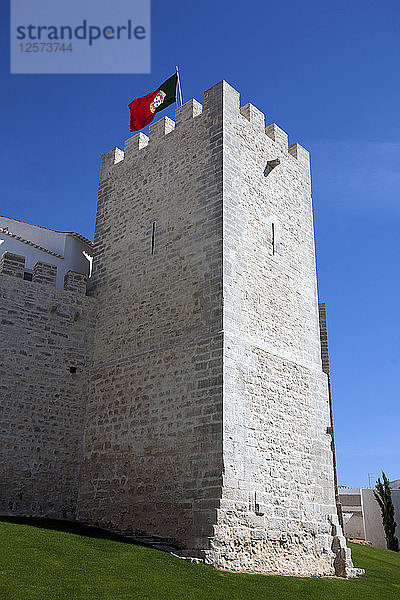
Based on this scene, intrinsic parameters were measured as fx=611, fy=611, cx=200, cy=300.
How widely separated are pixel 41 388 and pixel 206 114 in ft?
21.3

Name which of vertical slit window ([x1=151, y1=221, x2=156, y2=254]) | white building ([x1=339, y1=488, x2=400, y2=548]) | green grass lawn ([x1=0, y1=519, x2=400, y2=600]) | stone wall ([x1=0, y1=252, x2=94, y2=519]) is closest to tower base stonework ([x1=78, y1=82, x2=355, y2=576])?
vertical slit window ([x1=151, y1=221, x2=156, y2=254])

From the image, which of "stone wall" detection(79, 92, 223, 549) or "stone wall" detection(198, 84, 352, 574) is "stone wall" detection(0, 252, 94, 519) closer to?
"stone wall" detection(79, 92, 223, 549)

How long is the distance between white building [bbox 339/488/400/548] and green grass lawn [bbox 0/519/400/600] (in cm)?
1377

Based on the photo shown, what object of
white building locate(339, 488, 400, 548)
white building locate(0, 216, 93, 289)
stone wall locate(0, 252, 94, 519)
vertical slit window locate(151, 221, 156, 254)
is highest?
white building locate(0, 216, 93, 289)

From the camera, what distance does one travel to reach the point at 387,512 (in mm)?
22297

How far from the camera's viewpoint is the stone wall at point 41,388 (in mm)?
11469

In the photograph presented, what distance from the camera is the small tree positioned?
21641 mm

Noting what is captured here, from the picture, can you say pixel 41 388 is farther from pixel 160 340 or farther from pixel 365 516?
pixel 365 516

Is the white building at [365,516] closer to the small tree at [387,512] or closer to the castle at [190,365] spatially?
the small tree at [387,512]

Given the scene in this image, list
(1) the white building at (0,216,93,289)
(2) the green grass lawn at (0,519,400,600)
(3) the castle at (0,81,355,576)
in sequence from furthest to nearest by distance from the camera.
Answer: (1) the white building at (0,216,93,289)
(3) the castle at (0,81,355,576)
(2) the green grass lawn at (0,519,400,600)

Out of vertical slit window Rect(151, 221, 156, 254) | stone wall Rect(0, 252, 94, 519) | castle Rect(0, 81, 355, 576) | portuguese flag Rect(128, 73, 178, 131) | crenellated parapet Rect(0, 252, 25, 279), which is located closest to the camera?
castle Rect(0, 81, 355, 576)

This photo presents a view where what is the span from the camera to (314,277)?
44.5ft

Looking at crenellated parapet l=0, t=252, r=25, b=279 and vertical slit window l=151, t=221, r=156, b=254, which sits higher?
vertical slit window l=151, t=221, r=156, b=254

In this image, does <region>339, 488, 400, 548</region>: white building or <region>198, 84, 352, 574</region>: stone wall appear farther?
<region>339, 488, 400, 548</region>: white building
